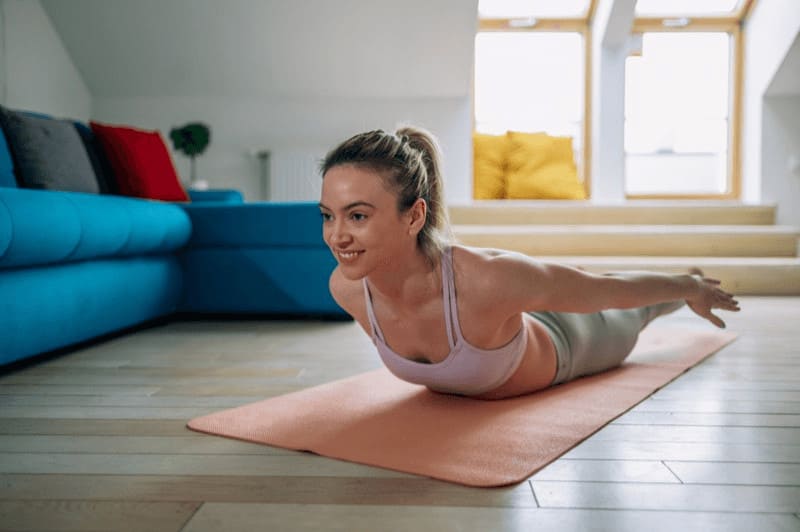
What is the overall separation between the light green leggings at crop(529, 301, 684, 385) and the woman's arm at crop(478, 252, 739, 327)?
20 centimetres

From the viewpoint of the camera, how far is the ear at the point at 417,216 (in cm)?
130

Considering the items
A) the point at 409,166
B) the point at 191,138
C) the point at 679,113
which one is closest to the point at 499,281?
the point at 409,166

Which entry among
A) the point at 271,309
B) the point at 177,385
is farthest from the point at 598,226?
the point at 177,385

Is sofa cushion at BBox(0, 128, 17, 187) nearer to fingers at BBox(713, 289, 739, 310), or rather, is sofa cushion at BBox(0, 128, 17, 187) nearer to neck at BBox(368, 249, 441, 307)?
neck at BBox(368, 249, 441, 307)

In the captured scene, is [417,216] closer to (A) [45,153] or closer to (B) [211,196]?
(A) [45,153]

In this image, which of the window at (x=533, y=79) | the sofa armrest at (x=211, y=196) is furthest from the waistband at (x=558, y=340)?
the window at (x=533, y=79)

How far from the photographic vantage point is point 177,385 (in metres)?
1.79

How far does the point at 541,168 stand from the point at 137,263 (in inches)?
149

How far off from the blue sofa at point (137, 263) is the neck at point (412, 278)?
1025 millimetres

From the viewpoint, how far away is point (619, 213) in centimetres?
506

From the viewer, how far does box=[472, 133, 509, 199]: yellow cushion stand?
228 inches

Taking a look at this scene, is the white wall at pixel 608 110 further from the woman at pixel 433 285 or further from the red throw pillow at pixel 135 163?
the woman at pixel 433 285

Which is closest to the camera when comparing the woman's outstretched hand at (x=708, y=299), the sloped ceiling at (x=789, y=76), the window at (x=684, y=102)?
the woman's outstretched hand at (x=708, y=299)

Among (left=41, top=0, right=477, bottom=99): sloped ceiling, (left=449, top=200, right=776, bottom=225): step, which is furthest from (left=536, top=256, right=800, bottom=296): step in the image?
(left=41, top=0, right=477, bottom=99): sloped ceiling
